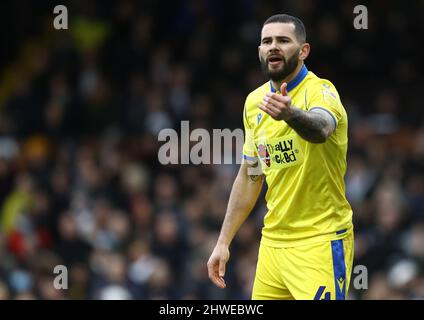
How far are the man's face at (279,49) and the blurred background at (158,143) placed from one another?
4.20 m

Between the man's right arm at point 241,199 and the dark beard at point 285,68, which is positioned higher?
the dark beard at point 285,68

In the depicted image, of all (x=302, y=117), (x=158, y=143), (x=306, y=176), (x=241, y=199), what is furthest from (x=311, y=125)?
(x=158, y=143)

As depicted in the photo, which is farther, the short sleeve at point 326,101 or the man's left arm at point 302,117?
the short sleeve at point 326,101

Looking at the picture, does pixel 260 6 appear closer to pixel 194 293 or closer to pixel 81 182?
pixel 81 182

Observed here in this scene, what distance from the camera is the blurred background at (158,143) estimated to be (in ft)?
35.9

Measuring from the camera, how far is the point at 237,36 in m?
14.0

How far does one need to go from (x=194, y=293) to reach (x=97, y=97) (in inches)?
166

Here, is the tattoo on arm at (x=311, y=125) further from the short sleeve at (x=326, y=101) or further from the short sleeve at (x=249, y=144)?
the short sleeve at (x=249, y=144)

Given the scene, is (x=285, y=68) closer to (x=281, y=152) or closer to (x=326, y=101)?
(x=326, y=101)

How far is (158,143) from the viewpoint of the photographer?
517 inches

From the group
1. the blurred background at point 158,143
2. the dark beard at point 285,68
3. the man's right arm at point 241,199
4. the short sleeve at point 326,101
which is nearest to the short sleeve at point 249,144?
the man's right arm at point 241,199

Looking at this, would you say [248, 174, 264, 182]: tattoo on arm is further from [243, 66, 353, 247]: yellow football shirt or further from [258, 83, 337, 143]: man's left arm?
[258, 83, 337, 143]: man's left arm

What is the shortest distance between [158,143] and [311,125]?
785 cm
